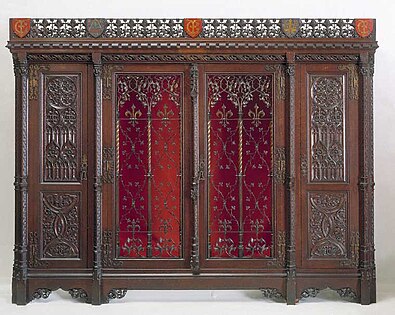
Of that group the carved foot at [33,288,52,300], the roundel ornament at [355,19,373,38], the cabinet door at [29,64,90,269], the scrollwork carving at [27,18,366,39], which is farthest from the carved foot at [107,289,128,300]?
the roundel ornament at [355,19,373,38]

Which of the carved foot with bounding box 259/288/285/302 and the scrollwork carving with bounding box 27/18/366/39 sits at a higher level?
the scrollwork carving with bounding box 27/18/366/39

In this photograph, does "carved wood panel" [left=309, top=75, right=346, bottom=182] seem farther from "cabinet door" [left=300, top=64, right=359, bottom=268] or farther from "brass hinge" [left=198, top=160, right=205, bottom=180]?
"brass hinge" [left=198, top=160, right=205, bottom=180]

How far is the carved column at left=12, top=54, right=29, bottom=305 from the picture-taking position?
574cm

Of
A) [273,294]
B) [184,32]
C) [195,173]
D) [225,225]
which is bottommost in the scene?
[273,294]

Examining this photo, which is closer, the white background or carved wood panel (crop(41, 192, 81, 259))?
carved wood panel (crop(41, 192, 81, 259))

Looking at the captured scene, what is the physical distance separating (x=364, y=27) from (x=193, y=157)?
1.77m

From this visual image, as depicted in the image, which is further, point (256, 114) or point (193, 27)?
point (256, 114)

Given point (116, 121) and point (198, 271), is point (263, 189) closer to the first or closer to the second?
point (198, 271)

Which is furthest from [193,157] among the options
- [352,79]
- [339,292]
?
[339,292]

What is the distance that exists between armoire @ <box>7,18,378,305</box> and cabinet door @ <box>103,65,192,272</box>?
0.04 feet

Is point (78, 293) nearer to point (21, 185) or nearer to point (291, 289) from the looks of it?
point (21, 185)
